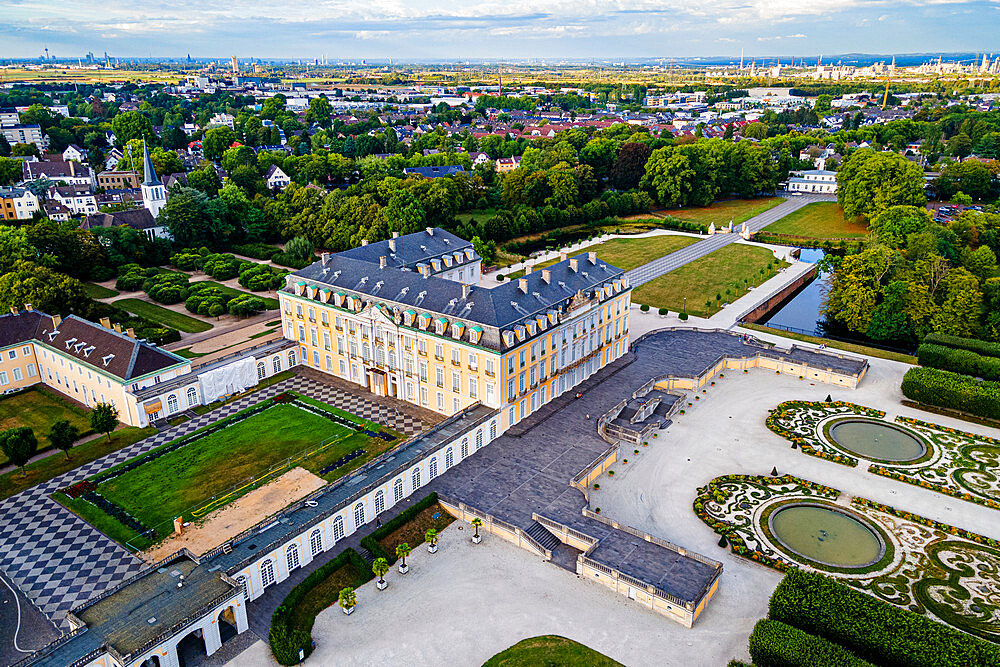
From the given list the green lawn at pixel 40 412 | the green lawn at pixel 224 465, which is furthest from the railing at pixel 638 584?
the green lawn at pixel 40 412

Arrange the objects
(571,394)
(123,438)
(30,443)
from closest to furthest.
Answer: (30,443), (123,438), (571,394)

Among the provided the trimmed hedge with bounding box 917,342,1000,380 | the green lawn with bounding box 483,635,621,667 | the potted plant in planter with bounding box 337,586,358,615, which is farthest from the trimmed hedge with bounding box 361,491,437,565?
the trimmed hedge with bounding box 917,342,1000,380

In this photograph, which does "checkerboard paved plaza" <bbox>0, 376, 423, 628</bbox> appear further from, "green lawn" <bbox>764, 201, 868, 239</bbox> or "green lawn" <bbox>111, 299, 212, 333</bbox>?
"green lawn" <bbox>764, 201, 868, 239</bbox>

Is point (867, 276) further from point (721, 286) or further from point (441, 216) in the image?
point (441, 216)

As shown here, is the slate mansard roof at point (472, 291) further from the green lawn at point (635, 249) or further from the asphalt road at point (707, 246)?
the green lawn at point (635, 249)

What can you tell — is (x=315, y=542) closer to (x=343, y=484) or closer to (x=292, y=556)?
(x=292, y=556)

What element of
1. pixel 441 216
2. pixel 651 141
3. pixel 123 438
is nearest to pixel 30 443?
pixel 123 438
